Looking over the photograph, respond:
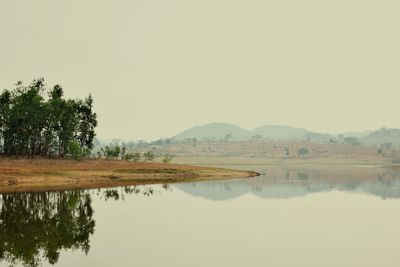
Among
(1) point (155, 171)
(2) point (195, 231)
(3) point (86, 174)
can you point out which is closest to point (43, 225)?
(2) point (195, 231)

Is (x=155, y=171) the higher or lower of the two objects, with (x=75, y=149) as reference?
lower

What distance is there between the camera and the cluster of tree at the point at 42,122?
114 metres

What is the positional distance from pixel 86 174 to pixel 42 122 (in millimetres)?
26350

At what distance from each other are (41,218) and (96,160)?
2985 inches

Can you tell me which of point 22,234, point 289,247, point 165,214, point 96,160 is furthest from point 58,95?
point 289,247

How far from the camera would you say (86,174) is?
9819cm

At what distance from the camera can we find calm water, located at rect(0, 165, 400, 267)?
97.2ft

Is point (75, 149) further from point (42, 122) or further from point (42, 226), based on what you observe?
point (42, 226)

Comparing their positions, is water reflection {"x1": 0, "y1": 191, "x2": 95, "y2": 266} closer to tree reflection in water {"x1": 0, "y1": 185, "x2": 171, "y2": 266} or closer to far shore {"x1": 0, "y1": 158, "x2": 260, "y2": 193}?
tree reflection in water {"x1": 0, "y1": 185, "x2": 171, "y2": 266}

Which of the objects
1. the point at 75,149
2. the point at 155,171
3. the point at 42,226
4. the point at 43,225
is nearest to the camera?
the point at 42,226

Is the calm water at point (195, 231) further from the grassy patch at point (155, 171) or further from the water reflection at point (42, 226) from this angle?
the grassy patch at point (155, 171)

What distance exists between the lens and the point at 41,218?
1825 inches

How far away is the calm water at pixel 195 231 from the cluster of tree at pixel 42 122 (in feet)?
167

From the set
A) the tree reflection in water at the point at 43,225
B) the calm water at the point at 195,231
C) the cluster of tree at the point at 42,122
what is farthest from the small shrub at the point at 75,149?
the calm water at the point at 195,231
